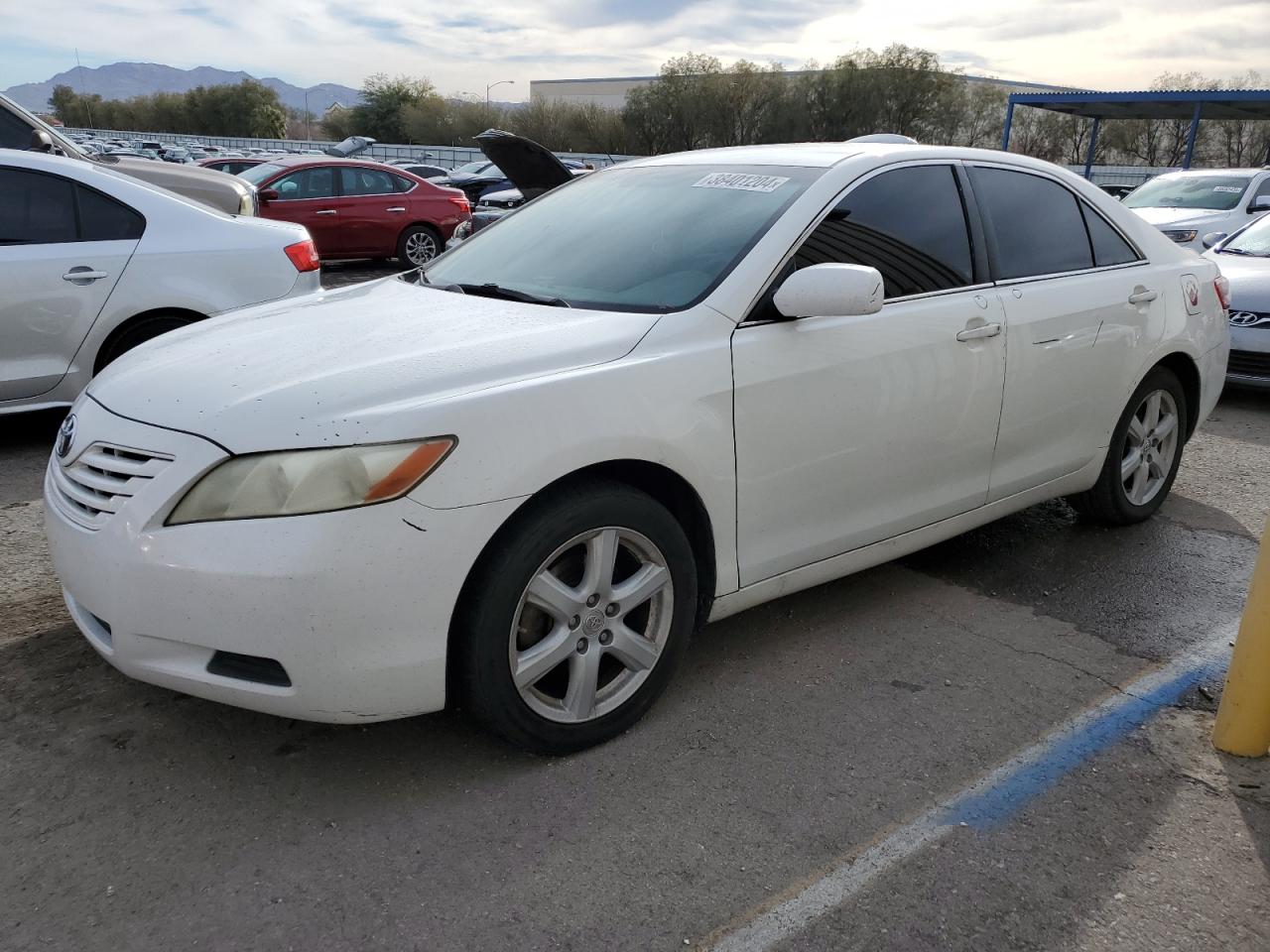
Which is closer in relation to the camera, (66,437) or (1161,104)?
(66,437)

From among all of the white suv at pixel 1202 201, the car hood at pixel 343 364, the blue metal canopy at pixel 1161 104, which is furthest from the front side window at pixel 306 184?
the blue metal canopy at pixel 1161 104

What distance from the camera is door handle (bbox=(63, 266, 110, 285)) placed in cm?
530

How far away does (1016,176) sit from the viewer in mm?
4020

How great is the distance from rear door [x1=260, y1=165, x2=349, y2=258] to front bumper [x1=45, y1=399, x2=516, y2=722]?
11.9m

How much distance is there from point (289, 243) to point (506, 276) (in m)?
3.10

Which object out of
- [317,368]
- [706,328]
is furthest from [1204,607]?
[317,368]

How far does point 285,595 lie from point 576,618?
74 centimetres

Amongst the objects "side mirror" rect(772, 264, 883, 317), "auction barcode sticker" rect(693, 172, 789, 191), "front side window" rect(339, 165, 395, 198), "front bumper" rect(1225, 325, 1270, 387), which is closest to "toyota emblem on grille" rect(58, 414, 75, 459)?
"side mirror" rect(772, 264, 883, 317)

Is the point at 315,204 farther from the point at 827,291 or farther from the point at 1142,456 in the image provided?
the point at 827,291

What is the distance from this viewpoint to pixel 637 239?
3.35 m

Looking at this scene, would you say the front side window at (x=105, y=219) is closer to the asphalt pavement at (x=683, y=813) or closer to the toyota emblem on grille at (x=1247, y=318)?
the asphalt pavement at (x=683, y=813)

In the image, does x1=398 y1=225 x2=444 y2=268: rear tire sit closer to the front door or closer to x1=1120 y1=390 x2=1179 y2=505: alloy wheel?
x1=1120 y1=390 x2=1179 y2=505: alloy wheel

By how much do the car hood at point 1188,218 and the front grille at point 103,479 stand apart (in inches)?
488

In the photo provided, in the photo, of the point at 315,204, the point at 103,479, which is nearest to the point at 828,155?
the point at 103,479
